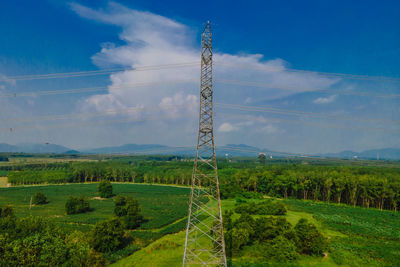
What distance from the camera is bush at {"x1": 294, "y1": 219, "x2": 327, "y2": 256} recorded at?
3028cm

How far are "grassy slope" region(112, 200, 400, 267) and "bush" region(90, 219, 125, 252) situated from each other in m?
3.34

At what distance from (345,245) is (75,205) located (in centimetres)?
5504

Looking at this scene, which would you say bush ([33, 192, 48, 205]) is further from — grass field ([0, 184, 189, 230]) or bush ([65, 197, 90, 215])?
bush ([65, 197, 90, 215])

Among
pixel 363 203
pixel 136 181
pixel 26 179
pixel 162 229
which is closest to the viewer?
pixel 162 229

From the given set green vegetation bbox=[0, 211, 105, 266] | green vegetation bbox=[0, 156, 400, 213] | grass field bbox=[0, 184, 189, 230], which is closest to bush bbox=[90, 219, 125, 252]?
green vegetation bbox=[0, 211, 105, 266]

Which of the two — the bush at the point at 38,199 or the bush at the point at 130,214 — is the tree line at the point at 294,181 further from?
the bush at the point at 38,199

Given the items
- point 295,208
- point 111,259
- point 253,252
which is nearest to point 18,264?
point 111,259

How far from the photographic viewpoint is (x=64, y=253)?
75.5 feet

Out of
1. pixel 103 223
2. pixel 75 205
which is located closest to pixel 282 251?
pixel 103 223

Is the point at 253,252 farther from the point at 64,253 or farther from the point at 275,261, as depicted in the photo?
the point at 64,253

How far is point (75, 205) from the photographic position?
5362 cm

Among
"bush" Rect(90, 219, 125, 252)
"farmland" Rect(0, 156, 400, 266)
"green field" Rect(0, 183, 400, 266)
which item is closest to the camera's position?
"green field" Rect(0, 183, 400, 266)

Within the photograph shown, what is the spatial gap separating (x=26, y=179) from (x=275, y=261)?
4493 inches

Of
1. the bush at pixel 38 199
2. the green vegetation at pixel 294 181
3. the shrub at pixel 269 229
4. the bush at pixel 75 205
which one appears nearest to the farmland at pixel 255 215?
the green vegetation at pixel 294 181
